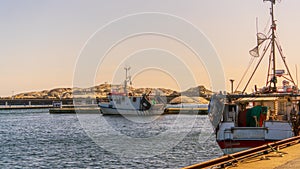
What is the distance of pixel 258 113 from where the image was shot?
89.6 ft

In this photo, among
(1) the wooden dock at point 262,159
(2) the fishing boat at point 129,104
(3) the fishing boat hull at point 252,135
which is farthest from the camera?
(2) the fishing boat at point 129,104

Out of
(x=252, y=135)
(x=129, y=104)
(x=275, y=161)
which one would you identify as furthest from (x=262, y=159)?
(x=129, y=104)

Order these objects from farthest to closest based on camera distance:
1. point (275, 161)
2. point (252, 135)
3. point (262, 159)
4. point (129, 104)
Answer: point (129, 104) → point (252, 135) → point (262, 159) → point (275, 161)

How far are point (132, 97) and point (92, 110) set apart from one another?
35.8 metres

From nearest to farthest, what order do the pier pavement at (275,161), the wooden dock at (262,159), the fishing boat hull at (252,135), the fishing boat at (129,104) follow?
1. the wooden dock at (262,159)
2. the pier pavement at (275,161)
3. the fishing boat hull at (252,135)
4. the fishing boat at (129,104)

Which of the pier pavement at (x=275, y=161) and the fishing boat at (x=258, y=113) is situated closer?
the pier pavement at (x=275, y=161)

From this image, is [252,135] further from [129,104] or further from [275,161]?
[129,104]

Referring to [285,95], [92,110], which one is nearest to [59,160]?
[285,95]

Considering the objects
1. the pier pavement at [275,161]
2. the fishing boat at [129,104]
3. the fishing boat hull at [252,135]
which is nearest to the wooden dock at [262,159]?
the pier pavement at [275,161]

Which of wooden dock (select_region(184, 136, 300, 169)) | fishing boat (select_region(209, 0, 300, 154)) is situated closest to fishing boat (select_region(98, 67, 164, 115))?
fishing boat (select_region(209, 0, 300, 154))

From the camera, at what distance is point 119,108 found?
4345 inches

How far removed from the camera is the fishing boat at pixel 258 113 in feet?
85.8

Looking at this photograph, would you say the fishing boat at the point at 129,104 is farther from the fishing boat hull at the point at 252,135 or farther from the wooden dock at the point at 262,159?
the wooden dock at the point at 262,159

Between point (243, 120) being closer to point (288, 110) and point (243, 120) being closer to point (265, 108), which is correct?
point (265, 108)
